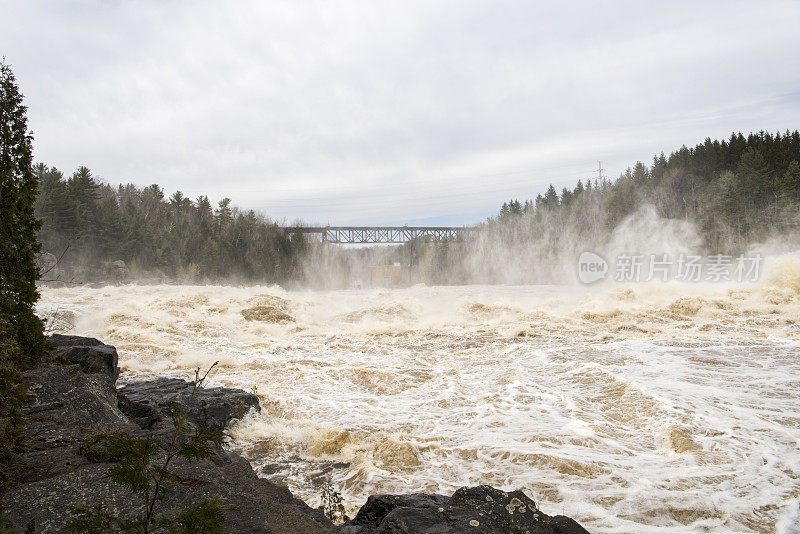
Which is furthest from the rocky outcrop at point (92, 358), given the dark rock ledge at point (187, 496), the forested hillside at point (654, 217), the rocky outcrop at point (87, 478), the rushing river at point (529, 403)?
the forested hillside at point (654, 217)

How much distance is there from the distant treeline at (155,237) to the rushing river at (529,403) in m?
31.4

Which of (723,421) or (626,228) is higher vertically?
(626,228)

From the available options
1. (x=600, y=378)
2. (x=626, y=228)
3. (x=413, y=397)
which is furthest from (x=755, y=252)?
(x=413, y=397)

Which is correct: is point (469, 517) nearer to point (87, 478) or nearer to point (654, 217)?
point (87, 478)

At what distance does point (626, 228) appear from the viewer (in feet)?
215

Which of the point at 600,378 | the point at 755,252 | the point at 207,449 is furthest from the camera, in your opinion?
the point at 755,252

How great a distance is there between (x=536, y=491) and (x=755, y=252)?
55.4 m

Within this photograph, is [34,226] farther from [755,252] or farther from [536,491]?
[755,252]

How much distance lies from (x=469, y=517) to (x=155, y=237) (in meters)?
59.4

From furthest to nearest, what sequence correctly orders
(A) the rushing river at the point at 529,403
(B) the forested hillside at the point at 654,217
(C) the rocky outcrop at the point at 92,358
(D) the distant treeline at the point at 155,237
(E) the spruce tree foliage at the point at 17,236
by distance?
(B) the forested hillside at the point at 654,217 < (D) the distant treeline at the point at 155,237 < (C) the rocky outcrop at the point at 92,358 < (A) the rushing river at the point at 529,403 < (E) the spruce tree foliage at the point at 17,236

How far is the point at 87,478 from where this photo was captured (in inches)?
127

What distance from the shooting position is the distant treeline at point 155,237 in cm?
4553

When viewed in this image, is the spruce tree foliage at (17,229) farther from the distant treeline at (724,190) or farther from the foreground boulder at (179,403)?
the distant treeline at (724,190)

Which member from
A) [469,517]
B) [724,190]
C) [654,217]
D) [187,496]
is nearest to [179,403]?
[187,496]
